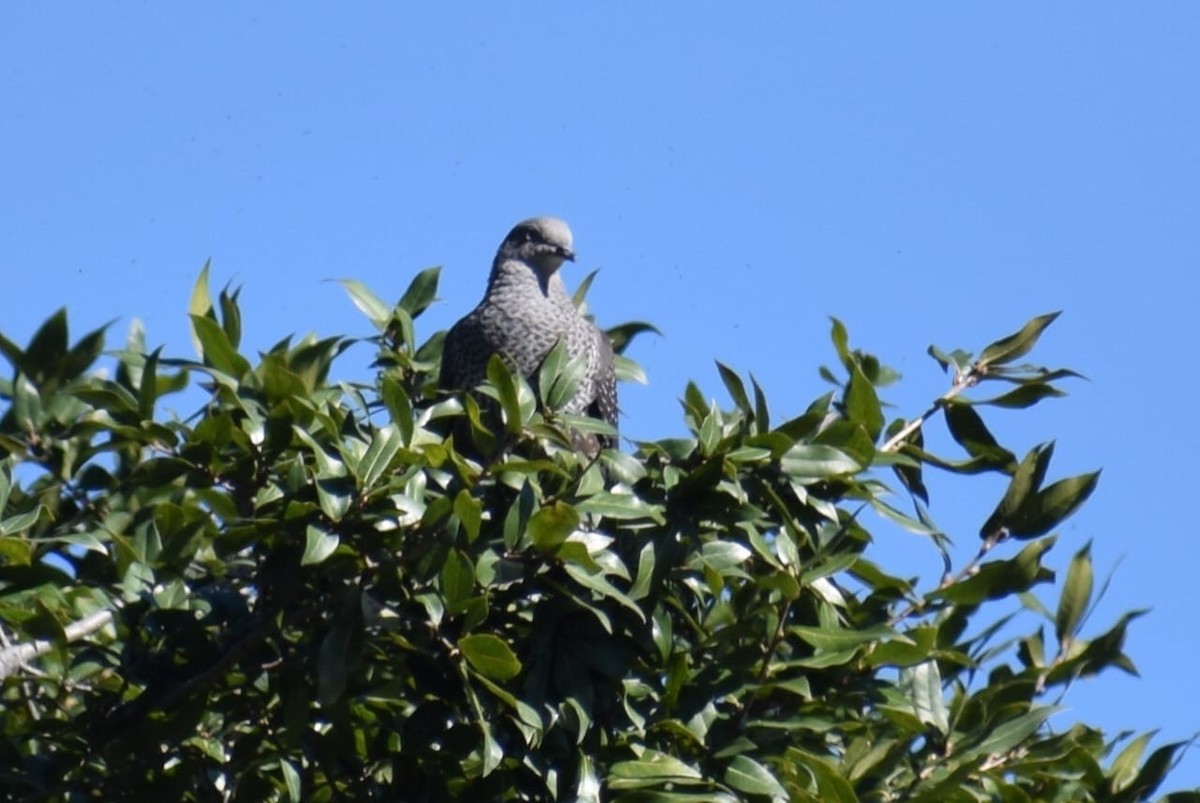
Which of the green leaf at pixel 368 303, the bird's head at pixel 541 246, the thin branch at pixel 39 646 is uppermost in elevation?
the bird's head at pixel 541 246

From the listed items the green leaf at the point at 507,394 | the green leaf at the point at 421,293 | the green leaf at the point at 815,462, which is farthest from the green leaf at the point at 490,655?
the green leaf at the point at 421,293

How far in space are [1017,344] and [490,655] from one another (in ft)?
5.01

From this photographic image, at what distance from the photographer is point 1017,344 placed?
14.3 ft

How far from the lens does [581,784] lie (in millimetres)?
3598

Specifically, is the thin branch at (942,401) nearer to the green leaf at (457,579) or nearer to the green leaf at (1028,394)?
the green leaf at (1028,394)

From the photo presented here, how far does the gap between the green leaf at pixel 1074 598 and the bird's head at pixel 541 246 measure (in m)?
2.92

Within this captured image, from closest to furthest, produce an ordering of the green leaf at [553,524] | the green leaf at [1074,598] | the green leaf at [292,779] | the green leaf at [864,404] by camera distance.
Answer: the green leaf at [553,524] → the green leaf at [292,779] → the green leaf at [864,404] → the green leaf at [1074,598]

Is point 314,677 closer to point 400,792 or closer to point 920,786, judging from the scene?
point 400,792

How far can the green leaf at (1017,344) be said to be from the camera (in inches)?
172

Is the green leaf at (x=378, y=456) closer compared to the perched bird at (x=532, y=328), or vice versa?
the green leaf at (x=378, y=456)

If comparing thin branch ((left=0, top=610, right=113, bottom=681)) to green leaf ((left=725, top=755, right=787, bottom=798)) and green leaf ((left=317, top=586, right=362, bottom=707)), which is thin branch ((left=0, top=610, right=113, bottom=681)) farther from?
green leaf ((left=725, top=755, right=787, bottom=798))

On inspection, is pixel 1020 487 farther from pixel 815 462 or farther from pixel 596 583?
pixel 596 583

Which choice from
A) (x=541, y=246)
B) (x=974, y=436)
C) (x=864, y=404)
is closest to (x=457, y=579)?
(x=864, y=404)

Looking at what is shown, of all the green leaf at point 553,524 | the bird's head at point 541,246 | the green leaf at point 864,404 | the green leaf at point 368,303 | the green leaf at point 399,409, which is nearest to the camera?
the green leaf at point 553,524
